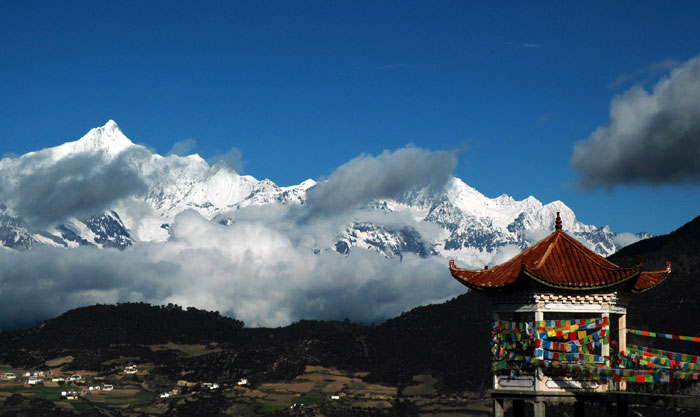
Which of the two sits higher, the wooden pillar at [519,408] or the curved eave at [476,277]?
the curved eave at [476,277]

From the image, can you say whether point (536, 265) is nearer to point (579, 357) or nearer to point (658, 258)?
point (579, 357)

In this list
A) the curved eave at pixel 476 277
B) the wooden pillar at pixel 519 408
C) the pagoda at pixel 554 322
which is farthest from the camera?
the wooden pillar at pixel 519 408

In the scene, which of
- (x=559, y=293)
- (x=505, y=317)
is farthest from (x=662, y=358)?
(x=505, y=317)

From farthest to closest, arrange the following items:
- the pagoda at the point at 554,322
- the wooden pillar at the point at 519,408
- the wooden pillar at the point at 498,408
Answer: the wooden pillar at the point at 519,408
the wooden pillar at the point at 498,408
the pagoda at the point at 554,322

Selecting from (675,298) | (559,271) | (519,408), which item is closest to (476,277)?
(559,271)

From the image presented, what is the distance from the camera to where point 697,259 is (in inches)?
7382

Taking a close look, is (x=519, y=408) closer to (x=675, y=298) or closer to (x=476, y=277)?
(x=476, y=277)

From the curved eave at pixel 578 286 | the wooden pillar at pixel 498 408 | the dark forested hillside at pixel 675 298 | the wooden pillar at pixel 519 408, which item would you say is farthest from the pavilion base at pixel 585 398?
the dark forested hillside at pixel 675 298

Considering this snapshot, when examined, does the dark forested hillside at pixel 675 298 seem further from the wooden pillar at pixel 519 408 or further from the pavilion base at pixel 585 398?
the pavilion base at pixel 585 398

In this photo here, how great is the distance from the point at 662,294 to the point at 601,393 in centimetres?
15532

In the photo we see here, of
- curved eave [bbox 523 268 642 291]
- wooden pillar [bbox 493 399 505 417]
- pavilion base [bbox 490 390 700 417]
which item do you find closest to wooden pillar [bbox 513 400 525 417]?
pavilion base [bbox 490 390 700 417]

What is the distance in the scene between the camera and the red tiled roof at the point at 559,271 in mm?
33562

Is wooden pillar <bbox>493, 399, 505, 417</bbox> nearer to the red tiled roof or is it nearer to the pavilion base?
the pavilion base

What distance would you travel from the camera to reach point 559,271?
1358 inches
